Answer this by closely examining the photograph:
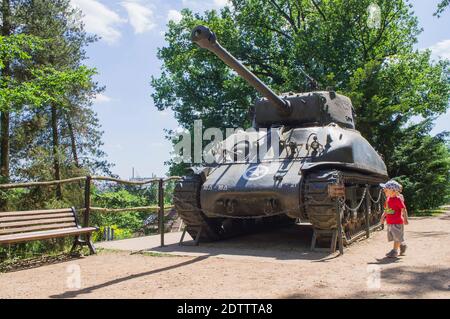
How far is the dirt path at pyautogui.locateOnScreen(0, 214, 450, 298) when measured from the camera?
5355 mm

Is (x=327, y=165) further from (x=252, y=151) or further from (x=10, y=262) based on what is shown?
(x=10, y=262)

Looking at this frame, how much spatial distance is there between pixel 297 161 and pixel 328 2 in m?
19.5

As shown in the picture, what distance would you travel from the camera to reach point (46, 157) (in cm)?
2103

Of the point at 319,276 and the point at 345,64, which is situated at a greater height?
the point at 345,64

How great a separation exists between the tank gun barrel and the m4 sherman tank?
0.02m

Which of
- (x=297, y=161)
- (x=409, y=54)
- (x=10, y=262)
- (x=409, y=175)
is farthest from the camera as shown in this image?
(x=409, y=54)

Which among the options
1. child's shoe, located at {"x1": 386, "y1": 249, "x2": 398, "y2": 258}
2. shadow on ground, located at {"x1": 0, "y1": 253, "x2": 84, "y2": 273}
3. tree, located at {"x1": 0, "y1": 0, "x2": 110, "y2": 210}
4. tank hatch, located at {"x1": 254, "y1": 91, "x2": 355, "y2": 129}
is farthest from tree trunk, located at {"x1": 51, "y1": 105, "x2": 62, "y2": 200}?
child's shoe, located at {"x1": 386, "y1": 249, "x2": 398, "y2": 258}

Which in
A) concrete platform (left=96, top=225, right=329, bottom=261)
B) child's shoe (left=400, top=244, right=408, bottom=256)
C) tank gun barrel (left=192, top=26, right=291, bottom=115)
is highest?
tank gun barrel (left=192, top=26, right=291, bottom=115)

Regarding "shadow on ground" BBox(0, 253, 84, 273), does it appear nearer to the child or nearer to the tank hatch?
the tank hatch

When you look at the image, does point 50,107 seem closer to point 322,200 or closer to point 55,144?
point 55,144

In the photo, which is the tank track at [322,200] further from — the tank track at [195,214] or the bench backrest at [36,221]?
the bench backrest at [36,221]

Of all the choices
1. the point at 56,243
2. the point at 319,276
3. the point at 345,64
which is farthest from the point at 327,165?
the point at 345,64

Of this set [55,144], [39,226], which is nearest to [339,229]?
[39,226]

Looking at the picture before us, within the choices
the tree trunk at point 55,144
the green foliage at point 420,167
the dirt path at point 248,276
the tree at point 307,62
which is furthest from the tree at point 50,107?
the green foliage at point 420,167
